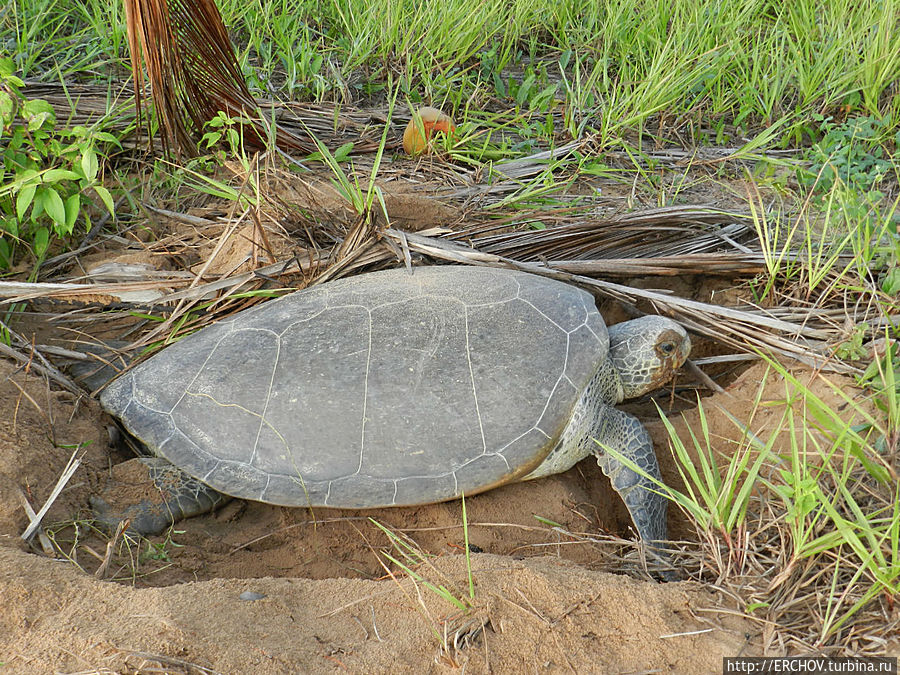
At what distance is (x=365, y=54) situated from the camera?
4.31 metres

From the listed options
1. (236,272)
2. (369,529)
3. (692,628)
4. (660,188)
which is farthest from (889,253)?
(236,272)

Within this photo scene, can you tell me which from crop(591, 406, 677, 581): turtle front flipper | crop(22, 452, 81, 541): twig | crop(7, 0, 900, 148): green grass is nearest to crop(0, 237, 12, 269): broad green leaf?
crop(22, 452, 81, 541): twig

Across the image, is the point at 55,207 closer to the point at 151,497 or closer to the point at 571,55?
the point at 151,497

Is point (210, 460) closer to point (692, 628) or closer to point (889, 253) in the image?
point (692, 628)

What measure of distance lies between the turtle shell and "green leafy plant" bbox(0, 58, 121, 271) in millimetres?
767

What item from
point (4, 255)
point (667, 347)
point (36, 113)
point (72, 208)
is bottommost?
point (667, 347)

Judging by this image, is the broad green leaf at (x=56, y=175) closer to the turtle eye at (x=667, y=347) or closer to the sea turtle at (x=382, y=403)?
the sea turtle at (x=382, y=403)

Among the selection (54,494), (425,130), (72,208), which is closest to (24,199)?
(72,208)

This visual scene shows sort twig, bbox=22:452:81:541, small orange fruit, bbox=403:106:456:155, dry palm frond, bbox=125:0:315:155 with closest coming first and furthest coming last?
twig, bbox=22:452:81:541 → dry palm frond, bbox=125:0:315:155 → small orange fruit, bbox=403:106:456:155

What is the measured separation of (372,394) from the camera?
7.59ft

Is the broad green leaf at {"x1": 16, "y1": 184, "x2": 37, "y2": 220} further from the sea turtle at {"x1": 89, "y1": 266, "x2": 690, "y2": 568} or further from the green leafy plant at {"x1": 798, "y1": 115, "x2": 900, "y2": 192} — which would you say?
the green leafy plant at {"x1": 798, "y1": 115, "x2": 900, "y2": 192}

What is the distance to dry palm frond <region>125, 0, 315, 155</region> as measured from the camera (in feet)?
9.29

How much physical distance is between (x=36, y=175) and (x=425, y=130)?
1978 millimetres

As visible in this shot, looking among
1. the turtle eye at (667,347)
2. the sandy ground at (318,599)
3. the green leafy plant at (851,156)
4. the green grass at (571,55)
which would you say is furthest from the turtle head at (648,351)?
the green grass at (571,55)
